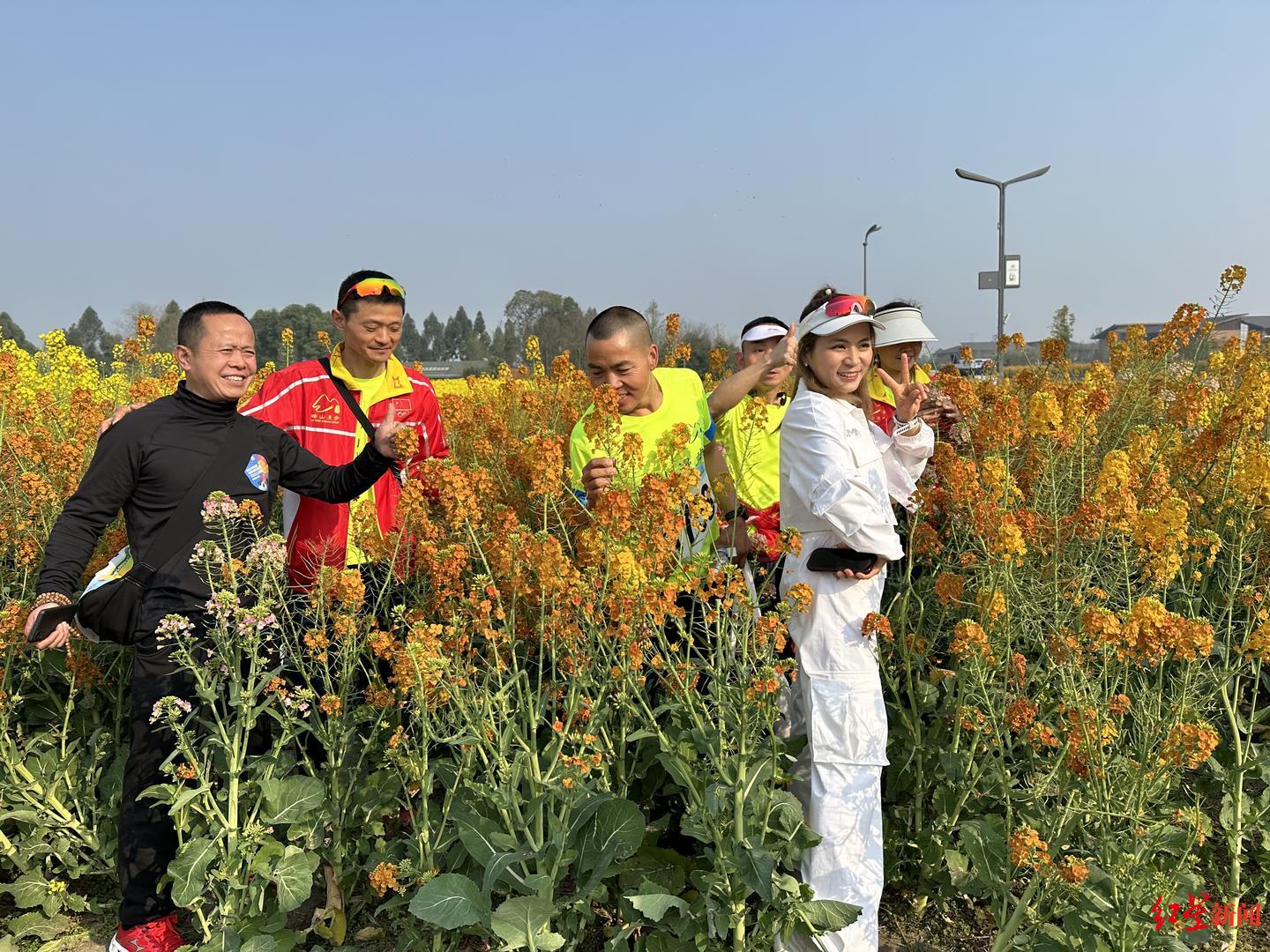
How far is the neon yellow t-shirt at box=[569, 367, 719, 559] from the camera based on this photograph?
3057 millimetres

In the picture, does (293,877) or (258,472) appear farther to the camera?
(258,472)

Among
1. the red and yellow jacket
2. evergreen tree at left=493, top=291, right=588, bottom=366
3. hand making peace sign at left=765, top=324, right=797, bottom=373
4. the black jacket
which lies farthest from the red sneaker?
evergreen tree at left=493, top=291, right=588, bottom=366

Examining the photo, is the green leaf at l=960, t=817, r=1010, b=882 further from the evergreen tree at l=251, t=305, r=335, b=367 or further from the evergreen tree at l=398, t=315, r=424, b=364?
the evergreen tree at l=251, t=305, r=335, b=367

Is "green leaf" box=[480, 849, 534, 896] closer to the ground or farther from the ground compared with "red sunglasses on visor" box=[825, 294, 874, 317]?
closer to the ground

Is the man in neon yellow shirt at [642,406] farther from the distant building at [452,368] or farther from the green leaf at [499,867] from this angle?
the distant building at [452,368]

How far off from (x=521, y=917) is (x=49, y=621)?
165 cm

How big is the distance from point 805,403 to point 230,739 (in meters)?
2.02

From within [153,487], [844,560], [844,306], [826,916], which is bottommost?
[826,916]

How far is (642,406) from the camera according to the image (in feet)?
10.8

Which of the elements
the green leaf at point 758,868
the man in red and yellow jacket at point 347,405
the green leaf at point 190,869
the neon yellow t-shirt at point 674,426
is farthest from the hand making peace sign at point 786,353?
the green leaf at point 190,869

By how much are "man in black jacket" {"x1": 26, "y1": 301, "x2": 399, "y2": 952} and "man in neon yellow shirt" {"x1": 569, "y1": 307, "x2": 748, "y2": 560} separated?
3.92 feet

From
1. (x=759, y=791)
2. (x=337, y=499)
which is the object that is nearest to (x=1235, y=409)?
(x=759, y=791)

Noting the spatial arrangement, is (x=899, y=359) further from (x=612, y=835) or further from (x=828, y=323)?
(x=612, y=835)

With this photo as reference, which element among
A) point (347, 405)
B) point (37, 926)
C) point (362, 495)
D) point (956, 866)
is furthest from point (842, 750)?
point (37, 926)
